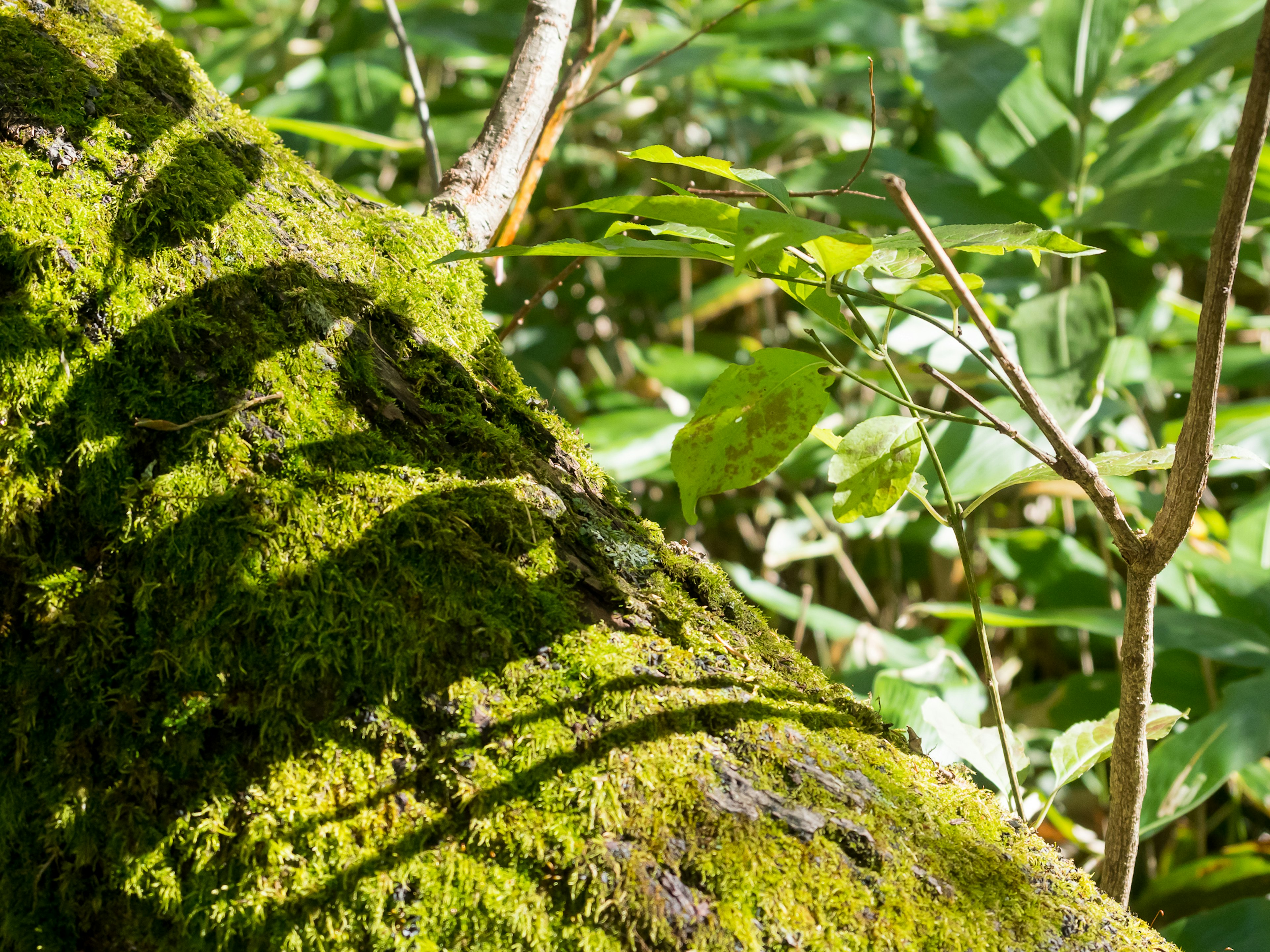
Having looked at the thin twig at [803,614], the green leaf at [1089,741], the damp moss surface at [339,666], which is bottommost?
the thin twig at [803,614]

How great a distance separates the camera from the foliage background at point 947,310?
4.24 ft

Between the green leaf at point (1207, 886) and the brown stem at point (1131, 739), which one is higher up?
the brown stem at point (1131, 739)

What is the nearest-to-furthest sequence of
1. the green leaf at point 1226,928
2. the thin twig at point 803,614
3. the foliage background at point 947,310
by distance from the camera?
1. the green leaf at point 1226,928
2. the foliage background at point 947,310
3. the thin twig at point 803,614

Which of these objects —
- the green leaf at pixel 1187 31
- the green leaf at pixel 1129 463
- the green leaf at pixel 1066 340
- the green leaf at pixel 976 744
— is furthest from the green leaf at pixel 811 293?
the green leaf at pixel 1187 31

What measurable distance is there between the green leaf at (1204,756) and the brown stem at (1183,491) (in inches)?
16.6

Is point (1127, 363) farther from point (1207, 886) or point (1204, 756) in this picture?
point (1207, 886)

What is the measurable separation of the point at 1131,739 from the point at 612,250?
0.52 metres

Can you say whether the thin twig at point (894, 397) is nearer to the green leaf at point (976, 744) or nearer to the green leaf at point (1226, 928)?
the green leaf at point (976, 744)

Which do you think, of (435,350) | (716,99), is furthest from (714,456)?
(716,99)

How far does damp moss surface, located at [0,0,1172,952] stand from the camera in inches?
17.9

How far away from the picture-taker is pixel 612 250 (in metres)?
0.51

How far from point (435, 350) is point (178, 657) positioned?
28cm

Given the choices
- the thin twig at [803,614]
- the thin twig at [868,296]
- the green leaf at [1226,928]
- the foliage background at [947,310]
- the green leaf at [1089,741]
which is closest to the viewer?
the thin twig at [868,296]

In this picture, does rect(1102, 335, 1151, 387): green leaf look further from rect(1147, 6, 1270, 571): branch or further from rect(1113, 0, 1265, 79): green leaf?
rect(1147, 6, 1270, 571): branch
